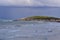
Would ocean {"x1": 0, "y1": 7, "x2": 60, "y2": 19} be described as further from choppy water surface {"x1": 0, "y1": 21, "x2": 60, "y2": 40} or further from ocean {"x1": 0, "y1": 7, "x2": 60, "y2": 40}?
choppy water surface {"x1": 0, "y1": 21, "x2": 60, "y2": 40}

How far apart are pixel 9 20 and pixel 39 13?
41 cm

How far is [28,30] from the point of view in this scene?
181 cm

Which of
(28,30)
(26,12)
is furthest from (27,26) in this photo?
(26,12)

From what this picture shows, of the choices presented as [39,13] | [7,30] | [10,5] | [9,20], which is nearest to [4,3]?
[10,5]

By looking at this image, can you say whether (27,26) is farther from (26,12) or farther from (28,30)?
(26,12)

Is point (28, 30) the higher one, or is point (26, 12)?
point (26, 12)

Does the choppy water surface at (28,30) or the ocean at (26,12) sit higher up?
the ocean at (26,12)

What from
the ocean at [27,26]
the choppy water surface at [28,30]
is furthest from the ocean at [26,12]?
the choppy water surface at [28,30]

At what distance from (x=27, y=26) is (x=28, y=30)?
6 cm

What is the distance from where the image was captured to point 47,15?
1.79 metres

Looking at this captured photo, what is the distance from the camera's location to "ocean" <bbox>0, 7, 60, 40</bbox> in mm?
1721

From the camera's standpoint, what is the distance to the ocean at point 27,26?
1.72 m

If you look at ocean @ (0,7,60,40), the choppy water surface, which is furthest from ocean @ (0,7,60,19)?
the choppy water surface

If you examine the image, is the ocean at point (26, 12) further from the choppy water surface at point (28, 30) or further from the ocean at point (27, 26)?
the choppy water surface at point (28, 30)
